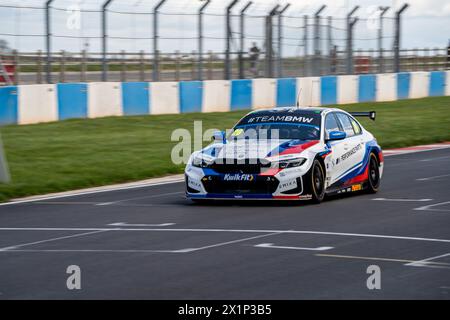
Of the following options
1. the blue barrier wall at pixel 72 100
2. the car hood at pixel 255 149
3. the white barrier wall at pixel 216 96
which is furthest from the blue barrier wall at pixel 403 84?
the car hood at pixel 255 149

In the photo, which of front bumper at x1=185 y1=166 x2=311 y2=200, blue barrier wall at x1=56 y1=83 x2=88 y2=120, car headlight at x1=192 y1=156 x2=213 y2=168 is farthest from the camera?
blue barrier wall at x1=56 y1=83 x2=88 y2=120

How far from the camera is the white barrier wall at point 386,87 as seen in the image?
3928cm

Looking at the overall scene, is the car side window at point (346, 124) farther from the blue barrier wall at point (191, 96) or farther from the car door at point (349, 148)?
the blue barrier wall at point (191, 96)

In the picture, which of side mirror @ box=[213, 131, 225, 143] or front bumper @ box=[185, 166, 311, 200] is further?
side mirror @ box=[213, 131, 225, 143]

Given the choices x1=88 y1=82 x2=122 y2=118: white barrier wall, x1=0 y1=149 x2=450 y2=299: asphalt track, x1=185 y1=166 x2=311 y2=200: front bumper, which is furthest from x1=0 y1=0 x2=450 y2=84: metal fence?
x1=185 y1=166 x2=311 y2=200: front bumper

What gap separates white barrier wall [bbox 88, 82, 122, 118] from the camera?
27.7 m

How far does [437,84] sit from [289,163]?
29.8 metres

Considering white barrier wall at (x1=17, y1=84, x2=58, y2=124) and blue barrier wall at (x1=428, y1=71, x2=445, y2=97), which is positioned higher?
blue barrier wall at (x1=428, y1=71, x2=445, y2=97)

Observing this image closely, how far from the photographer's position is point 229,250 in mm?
10836

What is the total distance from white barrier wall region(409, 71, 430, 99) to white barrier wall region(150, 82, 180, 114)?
46.2 ft

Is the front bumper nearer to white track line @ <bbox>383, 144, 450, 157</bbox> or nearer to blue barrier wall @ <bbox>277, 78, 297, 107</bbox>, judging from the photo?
white track line @ <bbox>383, 144, 450, 157</bbox>

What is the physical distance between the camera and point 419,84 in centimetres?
4188

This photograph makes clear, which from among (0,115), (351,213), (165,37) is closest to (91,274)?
(351,213)
